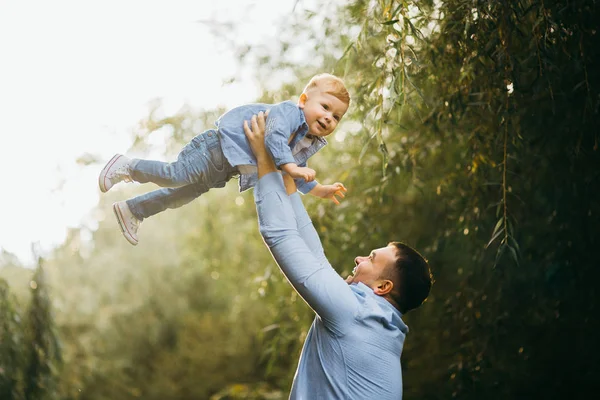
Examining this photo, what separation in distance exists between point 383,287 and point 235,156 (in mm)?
493

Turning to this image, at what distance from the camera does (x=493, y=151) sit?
323 centimetres

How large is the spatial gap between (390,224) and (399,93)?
252cm

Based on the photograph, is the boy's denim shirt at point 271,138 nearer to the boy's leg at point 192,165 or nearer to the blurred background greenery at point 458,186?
the boy's leg at point 192,165

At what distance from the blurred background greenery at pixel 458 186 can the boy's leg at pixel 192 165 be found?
1.87 ft

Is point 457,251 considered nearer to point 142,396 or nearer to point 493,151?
point 493,151

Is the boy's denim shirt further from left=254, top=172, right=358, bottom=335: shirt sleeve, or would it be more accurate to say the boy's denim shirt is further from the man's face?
the man's face

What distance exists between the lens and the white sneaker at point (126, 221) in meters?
2.12

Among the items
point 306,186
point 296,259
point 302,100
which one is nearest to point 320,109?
point 302,100

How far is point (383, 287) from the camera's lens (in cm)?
198

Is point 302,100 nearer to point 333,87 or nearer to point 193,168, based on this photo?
point 333,87

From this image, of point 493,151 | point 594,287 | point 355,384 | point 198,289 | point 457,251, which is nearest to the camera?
point 355,384

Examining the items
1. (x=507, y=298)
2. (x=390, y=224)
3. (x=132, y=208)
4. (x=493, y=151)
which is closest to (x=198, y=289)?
(x=390, y=224)

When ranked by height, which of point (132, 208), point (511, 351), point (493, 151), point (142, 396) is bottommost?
point (142, 396)

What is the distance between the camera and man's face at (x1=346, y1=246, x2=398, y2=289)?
1994 millimetres
